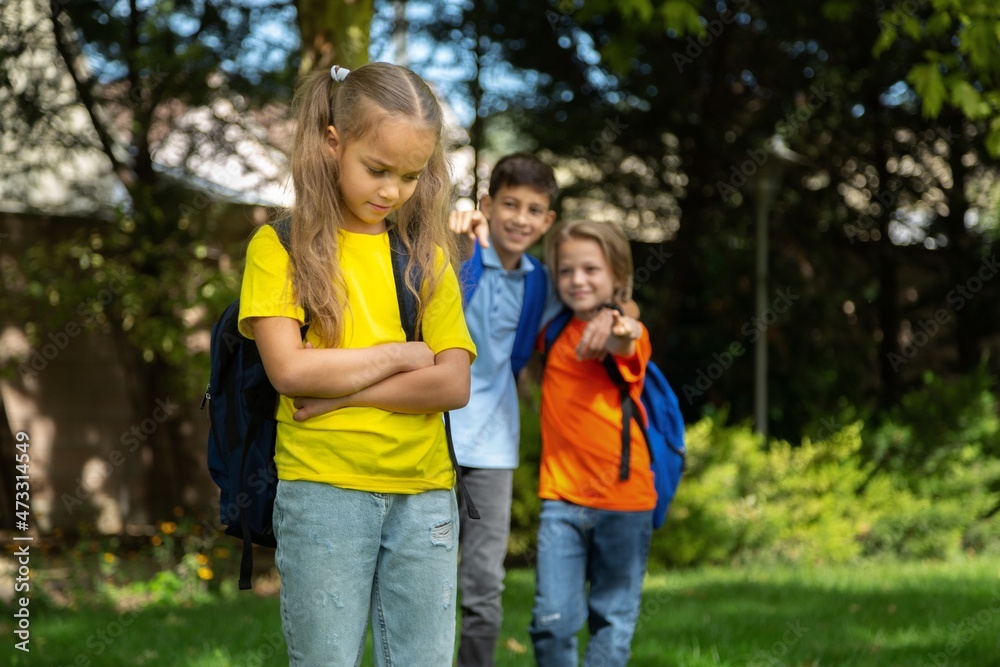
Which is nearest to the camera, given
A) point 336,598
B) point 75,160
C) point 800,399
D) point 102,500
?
point 336,598

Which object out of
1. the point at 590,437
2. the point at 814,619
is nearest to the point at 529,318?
the point at 590,437

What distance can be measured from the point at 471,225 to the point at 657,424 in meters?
0.94

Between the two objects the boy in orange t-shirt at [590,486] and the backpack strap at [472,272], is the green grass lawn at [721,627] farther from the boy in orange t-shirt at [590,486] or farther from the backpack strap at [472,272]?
the backpack strap at [472,272]

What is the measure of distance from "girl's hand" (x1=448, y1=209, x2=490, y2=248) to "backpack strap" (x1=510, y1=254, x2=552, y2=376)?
0.41 metres

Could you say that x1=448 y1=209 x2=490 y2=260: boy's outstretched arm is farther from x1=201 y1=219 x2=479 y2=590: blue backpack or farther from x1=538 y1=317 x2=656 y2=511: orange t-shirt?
x1=201 y1=219 x2=479 y2=590: blue backpack

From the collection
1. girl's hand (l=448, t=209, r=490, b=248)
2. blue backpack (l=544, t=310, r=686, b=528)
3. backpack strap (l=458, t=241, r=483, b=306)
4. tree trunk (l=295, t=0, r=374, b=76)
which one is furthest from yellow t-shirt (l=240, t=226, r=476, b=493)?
tree trunk (l=295, t=0, r=374, b=76)

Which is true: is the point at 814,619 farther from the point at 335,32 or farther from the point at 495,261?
the point at 335,32

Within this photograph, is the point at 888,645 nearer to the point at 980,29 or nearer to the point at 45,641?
the point at 980,29

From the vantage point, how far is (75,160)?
7.88m

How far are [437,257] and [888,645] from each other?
3.24m

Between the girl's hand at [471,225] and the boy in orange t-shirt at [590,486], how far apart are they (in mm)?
405

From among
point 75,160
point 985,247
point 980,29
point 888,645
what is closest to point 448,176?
point 980,29

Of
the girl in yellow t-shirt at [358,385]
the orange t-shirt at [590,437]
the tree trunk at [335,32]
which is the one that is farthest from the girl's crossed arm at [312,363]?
the tree trunk at [335,32]

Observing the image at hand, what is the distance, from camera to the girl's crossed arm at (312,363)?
2.08 m
